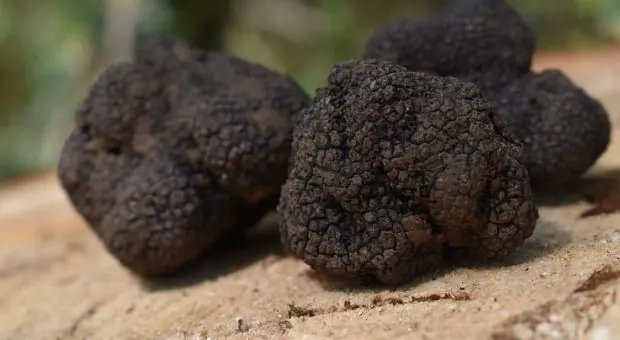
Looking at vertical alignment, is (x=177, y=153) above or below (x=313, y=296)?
above


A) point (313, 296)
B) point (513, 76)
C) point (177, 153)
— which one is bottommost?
point (313, 296)

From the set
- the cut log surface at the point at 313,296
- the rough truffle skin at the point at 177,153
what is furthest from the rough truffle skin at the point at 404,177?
the rough truffle skin at the point at 177,153

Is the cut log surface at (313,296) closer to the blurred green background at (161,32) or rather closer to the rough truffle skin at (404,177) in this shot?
the rough truffle skin at (404,177)

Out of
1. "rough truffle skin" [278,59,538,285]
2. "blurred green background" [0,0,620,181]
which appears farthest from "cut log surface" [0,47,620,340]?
"blurred green background" [0,0,620,181]

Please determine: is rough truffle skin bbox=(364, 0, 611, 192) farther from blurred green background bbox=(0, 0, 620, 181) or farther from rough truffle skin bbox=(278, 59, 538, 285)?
blurred green background bbox=(0, 0, 620, 181)

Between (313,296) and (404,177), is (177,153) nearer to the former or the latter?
(313,296)

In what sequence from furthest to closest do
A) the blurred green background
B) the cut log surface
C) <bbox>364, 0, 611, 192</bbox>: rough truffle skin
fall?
the blurred green background → <bbox>364, 0, 611, 192</bbox>: rough truffle skin → the cut log surface

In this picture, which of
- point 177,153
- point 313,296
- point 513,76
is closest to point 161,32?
point 177,153
